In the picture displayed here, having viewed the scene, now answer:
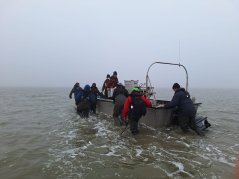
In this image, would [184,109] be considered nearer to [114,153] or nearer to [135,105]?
[135,105]

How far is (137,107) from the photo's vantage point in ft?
30.9

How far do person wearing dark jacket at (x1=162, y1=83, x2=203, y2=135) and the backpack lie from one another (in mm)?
960

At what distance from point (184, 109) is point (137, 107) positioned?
1662 millimetres

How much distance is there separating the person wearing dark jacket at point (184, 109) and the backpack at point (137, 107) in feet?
3.15

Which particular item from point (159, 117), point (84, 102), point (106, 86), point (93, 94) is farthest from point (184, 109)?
point (106, 86)

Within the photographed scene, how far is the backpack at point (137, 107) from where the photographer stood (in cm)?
941

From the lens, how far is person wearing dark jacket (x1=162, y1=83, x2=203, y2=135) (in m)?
9.76

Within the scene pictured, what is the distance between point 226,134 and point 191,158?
4340 mm

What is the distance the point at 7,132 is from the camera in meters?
10.7

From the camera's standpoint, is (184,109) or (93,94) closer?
(184,109)

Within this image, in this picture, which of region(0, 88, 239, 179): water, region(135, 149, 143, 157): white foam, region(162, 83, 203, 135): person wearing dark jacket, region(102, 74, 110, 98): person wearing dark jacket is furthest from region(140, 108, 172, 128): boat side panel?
region(102, 74, 110, 98): person wearing dark jacket

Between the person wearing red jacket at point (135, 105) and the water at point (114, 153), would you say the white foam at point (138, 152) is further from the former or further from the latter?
the person wearing red jacket at point (135, 105)

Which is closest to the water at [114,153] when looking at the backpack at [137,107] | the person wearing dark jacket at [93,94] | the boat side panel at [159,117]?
the boat side panel at [159,117]

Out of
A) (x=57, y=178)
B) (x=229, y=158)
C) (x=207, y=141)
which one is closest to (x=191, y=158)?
(x=229, y=158)
